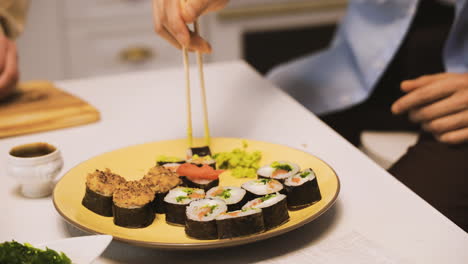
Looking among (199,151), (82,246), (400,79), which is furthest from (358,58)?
(82,246)

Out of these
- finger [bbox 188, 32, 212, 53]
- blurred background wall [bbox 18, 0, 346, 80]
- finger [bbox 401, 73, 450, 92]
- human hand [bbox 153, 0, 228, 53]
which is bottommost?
blurred background wall [bbox 18, 0, 346, 80]

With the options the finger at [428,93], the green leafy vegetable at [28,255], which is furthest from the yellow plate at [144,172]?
the finger at [428,93]

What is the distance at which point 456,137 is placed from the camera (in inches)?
49.9

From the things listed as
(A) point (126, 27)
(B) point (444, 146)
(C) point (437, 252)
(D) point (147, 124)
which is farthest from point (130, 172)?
(A) point (126, 27)

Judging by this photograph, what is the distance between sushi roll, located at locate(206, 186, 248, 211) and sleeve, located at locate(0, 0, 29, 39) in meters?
1.13

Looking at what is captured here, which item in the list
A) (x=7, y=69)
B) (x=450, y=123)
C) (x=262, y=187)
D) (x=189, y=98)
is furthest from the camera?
(x=7, y=69)

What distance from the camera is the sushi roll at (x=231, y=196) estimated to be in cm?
87

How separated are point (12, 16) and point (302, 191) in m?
1.26

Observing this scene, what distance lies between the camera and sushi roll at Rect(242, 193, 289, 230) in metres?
0.82

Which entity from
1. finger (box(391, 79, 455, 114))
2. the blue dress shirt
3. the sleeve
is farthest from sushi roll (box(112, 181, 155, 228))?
the sleeve

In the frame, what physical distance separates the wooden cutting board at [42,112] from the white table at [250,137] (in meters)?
0.02

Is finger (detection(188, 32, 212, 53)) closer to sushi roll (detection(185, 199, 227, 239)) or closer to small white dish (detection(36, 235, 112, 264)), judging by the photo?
sushi roll (detection(185, 199, 227, 239))

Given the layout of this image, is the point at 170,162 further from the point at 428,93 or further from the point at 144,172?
the point at 428,93

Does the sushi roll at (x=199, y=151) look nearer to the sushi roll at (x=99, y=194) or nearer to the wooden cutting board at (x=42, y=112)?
the sushi roll at (x=99, y=194)
